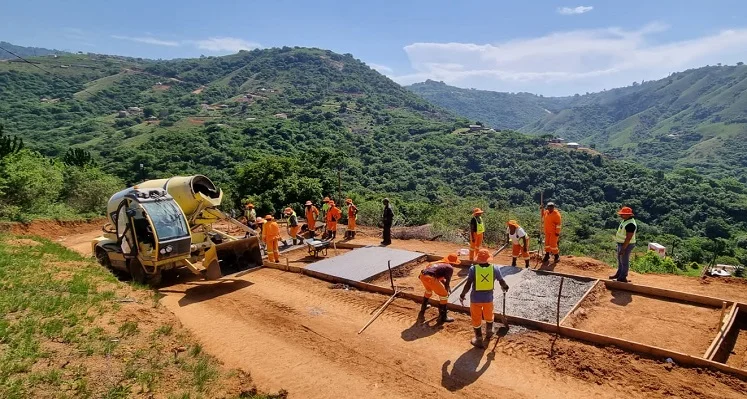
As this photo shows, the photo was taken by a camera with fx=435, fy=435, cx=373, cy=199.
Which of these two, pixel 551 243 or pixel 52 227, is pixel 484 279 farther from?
pixel 52 227

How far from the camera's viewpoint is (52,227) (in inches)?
858

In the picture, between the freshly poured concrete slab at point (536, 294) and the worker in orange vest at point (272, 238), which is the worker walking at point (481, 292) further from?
the worker in orange vest at point (272, 238)

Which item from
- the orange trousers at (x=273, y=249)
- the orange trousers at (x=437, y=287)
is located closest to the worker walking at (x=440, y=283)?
the orange trousers at (x=437, y=287)

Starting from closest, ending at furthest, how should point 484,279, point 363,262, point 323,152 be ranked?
point 484,279
point 363,262
point 323,152

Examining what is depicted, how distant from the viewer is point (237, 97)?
131 meters

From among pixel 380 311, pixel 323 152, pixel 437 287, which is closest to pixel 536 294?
pixel 437 287

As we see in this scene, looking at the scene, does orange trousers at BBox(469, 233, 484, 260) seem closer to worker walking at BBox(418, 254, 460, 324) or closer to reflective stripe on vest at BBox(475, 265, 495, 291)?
worker walking at BBox(418, 254, 460, 324)

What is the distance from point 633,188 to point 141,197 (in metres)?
79.3

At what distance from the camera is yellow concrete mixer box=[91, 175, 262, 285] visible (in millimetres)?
10922

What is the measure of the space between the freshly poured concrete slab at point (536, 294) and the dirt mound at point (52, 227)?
20154 millimetres

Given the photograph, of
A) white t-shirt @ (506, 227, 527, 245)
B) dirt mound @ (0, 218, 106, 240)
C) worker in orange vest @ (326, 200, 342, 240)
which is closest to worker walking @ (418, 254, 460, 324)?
white t-shirt @ (506, 227, 527, 245)

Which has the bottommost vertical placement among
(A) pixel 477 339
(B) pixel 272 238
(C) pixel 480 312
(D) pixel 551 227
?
(A) pixel 477 339

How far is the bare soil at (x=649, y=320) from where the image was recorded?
299 inches

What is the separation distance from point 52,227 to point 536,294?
2315 cm
